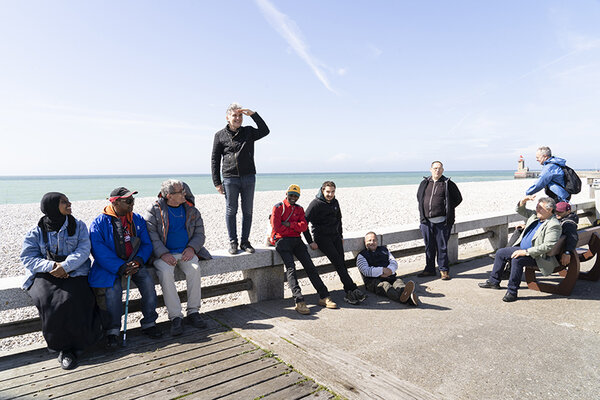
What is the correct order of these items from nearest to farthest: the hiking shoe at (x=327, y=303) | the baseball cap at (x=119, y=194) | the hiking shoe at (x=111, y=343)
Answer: the hiking shoe at (x=111, y=343), the baseball cap at (x=119, y=194), the hiking shoe at (x=327, y=303)

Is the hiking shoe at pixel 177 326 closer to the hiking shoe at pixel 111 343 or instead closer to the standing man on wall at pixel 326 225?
the hiking shoe at pixel 111 343

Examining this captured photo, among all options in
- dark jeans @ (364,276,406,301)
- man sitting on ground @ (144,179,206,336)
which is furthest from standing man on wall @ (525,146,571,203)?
man sitting on ground @ (144,179,206,336)

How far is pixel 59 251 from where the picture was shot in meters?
3.69

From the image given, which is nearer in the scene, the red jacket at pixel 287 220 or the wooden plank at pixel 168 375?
the wooden plank at pixel 168 375

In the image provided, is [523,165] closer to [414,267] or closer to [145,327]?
[414,267]

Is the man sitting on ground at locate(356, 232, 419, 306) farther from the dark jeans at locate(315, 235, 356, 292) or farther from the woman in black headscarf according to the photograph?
the woman in black headscarf

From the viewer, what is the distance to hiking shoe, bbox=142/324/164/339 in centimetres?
388

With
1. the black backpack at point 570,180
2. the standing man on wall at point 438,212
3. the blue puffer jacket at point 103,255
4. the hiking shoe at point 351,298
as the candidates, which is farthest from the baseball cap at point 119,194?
the black backpack at point 570,180

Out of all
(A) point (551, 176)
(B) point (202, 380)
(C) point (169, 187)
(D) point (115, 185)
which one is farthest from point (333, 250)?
(D) point (115, 185)

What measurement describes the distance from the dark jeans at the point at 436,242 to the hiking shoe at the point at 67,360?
4956mm

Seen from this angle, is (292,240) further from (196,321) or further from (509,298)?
(509,298)

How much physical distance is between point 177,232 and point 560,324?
4305 millimetres

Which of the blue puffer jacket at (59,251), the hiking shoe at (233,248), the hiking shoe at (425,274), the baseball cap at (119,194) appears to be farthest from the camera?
the hiking shoe at (425,274)

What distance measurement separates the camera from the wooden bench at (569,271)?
16.6 feet
